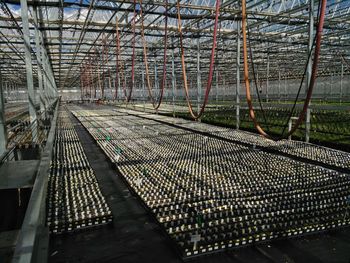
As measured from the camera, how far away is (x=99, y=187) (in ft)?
15.5

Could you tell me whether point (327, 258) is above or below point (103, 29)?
below

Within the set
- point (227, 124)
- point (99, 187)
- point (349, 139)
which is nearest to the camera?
point (99, 187)

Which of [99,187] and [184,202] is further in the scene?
[99,187]

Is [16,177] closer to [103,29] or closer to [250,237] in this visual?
[250,237]

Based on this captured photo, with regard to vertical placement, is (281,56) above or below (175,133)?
above

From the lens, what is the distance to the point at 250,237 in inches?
120

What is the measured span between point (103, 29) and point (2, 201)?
11.6 meters

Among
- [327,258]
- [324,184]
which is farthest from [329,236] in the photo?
[324,184]

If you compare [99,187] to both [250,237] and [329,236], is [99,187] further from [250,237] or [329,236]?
[329,236]

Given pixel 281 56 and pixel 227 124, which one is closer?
pixel 227 124

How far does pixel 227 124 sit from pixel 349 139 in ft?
15.6

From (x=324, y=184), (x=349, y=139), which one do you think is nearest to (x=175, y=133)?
(x=349, y=139)

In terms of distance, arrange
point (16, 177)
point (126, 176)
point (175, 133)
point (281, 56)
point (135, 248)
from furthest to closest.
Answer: point (281, 56) → point (175, 133) → point (126, 176) → point (16, 177) → point (135, 248)

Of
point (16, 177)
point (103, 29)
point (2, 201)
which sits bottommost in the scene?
point (2, 201)
